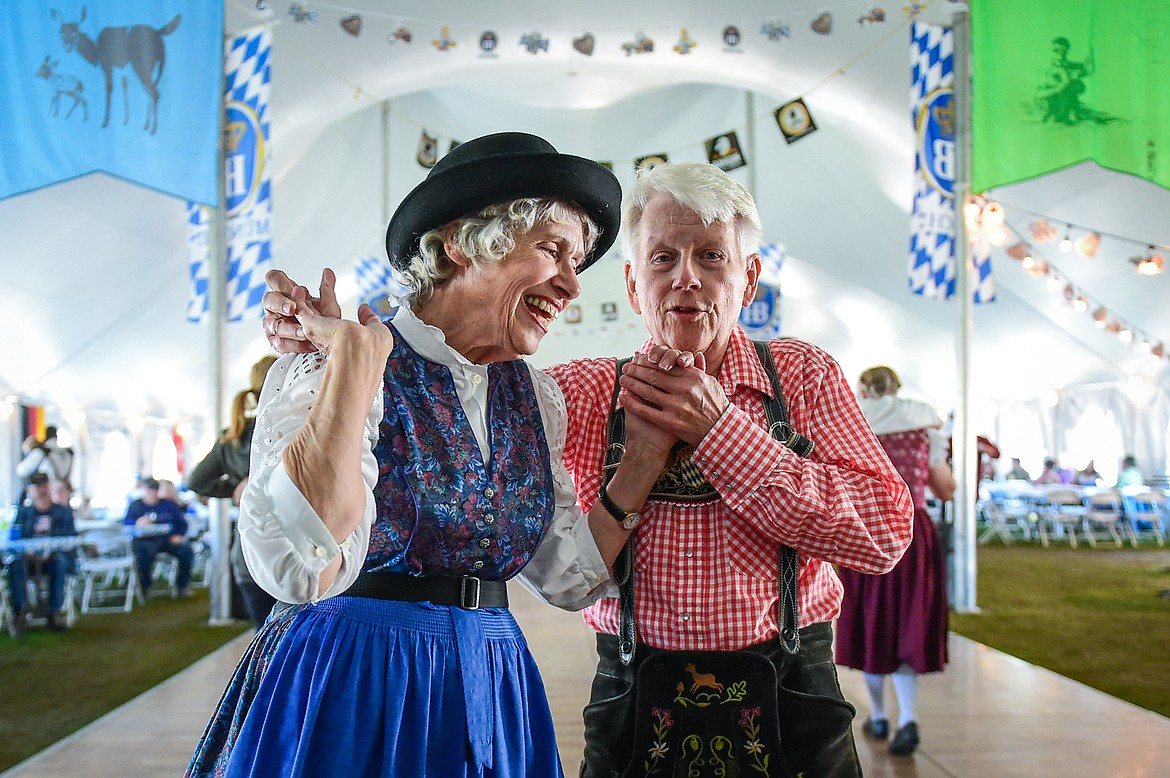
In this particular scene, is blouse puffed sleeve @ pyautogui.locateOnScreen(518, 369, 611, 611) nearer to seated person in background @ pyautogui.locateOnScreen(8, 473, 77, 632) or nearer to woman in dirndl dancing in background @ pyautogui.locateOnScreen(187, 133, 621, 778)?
woman in dirndl dancing in background @ pyautogui.locateOnScreen(187, 133, 621, 778)

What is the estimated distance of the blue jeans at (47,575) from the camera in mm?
6848

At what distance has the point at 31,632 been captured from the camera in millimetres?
6809

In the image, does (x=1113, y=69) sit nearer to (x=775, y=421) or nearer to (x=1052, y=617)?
(x=1052, y=617)

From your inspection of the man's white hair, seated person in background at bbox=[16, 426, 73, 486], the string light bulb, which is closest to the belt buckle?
the man's white hair

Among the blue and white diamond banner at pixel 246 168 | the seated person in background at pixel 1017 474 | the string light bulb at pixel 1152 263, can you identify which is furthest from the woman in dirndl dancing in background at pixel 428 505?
the seated person in background at pixel 1017 474

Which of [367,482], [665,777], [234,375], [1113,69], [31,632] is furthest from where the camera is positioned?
[234,375]

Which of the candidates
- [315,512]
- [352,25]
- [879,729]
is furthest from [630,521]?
[352,25]

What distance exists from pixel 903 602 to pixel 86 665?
477cm

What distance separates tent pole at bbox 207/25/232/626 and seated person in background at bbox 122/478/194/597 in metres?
2.07

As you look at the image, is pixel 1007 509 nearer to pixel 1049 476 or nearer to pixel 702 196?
pixel 1049 476

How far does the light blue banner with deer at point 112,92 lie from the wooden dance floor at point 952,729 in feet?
8.78

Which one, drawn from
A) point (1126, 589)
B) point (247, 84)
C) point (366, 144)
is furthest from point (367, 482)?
point (366, 144)

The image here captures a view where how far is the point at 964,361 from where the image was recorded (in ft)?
24.4

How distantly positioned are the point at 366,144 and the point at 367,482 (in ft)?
44.3
